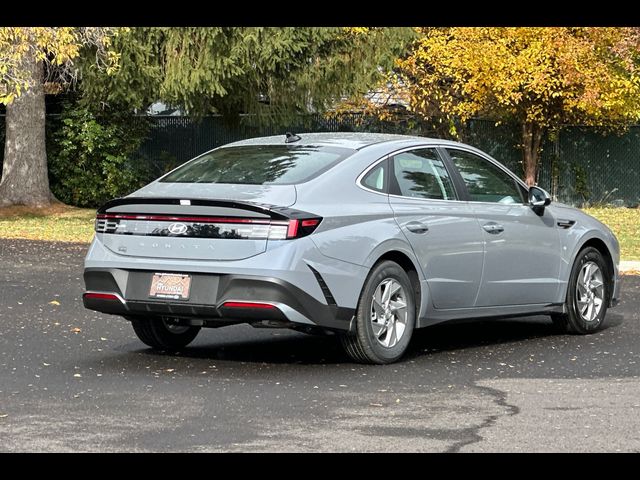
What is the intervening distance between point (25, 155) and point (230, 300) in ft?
71.1

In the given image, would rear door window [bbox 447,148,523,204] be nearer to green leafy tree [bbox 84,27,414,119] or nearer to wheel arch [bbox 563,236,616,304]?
wheel arch [bbox 563,236,616,304]

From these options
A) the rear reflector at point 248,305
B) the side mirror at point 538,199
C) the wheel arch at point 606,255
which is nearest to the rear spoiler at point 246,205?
the rear reflector at point 248,305

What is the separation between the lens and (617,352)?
10781 mm

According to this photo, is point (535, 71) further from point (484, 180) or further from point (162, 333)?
point (162, 333)

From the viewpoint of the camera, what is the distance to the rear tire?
10.7m

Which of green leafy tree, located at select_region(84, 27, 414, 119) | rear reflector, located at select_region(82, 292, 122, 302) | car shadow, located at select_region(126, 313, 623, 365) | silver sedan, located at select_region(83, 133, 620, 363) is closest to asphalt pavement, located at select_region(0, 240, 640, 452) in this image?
car shadow, located at select_region(126, 313, 623, 365)

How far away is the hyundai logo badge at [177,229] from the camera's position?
31.5 feet

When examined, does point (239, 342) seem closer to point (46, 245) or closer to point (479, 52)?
point (46, 245)

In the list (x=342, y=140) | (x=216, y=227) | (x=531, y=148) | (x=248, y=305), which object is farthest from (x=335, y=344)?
(x=531, y=148)

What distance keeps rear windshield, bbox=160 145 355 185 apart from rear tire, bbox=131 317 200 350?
1.12 metres

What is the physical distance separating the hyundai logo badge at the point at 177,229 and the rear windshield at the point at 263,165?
60 centimetres

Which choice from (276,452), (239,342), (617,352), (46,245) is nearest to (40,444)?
(276,452)

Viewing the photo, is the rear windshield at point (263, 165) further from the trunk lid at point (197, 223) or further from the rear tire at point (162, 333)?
the rear tire at point (162, 333)

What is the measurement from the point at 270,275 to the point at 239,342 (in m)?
2.11
